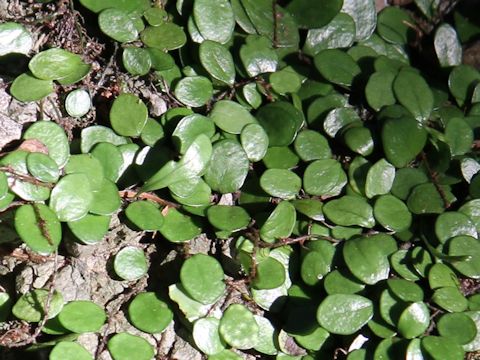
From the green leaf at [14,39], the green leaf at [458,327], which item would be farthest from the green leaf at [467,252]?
the green leaf at [14,39]

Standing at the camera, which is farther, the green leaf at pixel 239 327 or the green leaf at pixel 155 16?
the green leaf at pixel 155 16

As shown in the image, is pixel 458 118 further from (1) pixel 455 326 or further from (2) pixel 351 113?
(1) pixel 455 326

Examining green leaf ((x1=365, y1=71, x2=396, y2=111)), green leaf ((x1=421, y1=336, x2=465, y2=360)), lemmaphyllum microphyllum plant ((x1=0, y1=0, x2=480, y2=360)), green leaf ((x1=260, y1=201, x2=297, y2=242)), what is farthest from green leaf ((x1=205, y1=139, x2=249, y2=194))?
green leaf ((x1=421, y1=336, x2=465, y2=360))

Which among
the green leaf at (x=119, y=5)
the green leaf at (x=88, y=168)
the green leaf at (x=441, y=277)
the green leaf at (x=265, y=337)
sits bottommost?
the green leaf at (x=265, y=337)

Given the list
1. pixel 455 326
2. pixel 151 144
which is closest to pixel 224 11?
pixel 151 144

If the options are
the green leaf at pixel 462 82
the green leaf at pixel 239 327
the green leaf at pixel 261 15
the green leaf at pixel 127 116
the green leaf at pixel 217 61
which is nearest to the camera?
the green leaf at pixel 239 327

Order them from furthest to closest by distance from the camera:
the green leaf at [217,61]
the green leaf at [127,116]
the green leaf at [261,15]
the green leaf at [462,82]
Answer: the green leaf at [462,82]
the green leaf at [261,15]
the green leaf at [217,61]
the green leaf at [127,116]

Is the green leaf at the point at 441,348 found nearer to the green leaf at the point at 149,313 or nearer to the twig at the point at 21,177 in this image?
the green leaf at the point at 149,313

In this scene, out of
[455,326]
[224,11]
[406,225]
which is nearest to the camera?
[455,326]

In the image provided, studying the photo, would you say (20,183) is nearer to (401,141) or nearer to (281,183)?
(281,183)
